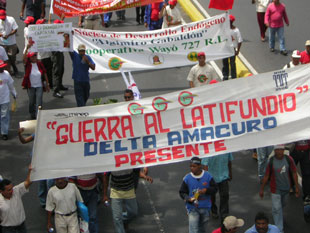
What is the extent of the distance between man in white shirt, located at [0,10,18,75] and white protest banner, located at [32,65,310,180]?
797 cm

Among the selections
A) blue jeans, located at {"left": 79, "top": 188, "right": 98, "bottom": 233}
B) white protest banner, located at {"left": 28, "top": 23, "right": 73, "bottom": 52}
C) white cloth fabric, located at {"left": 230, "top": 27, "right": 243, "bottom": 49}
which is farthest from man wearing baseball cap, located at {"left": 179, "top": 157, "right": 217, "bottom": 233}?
white cloth fabric, located at {"left": 230, "top": 27, "right": 243, "bottom": 49}

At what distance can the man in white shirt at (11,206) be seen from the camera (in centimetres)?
1023

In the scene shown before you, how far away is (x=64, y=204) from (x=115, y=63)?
594 cm

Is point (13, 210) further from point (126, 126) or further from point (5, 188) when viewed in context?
point (126, 126)

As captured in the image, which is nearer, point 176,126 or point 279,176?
point 176,126

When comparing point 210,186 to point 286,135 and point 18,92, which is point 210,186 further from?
point 18,92

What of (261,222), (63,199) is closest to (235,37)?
(63,199)

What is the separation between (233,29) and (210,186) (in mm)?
6833

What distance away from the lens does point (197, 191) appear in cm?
1041

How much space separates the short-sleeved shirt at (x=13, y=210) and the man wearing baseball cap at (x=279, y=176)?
3638 millimetres

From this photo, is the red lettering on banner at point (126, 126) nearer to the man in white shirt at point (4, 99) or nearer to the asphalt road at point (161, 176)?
the asphalt road at point (161, 176)

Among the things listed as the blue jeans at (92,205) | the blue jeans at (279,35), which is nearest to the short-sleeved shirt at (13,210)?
the blue jeans at (92,205)

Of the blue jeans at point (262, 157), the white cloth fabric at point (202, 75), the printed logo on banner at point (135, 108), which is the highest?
the white cloth fabric at point (202, 75)

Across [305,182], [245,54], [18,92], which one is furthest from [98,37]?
[305,182]
